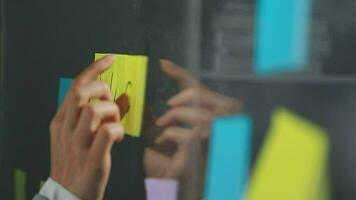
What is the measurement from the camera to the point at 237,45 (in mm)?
1199

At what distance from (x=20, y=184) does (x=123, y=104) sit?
63 cm

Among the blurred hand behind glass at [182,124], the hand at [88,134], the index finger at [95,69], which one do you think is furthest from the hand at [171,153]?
the index finger at [95,69]

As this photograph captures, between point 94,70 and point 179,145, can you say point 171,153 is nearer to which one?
point 179,145

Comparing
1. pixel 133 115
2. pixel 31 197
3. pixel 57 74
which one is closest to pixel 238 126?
pixel 133 115

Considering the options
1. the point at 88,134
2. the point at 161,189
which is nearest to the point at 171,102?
the point at 161,189

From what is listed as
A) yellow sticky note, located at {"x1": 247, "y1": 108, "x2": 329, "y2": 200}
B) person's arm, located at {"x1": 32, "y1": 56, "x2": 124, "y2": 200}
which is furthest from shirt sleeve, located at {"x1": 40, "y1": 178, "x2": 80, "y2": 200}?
yellow sticky note, located at {"x1": 247, "y1": 108, "x2": 329, "y2": 200}

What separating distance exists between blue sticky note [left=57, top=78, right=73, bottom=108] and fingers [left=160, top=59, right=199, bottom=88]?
0.36 m

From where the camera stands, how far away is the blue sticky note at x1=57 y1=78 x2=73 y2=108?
5.62ft

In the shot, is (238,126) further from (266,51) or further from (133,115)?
(133,115)

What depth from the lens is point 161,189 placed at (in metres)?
1.41

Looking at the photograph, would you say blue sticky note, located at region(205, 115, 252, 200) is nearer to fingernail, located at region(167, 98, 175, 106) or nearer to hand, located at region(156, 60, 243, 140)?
hand, located at region(156, 60, 243, 140)

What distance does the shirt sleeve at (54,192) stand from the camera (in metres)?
1.66

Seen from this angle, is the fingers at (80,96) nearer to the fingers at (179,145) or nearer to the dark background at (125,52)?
the dark background at (125,52)

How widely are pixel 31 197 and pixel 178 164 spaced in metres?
0.73
